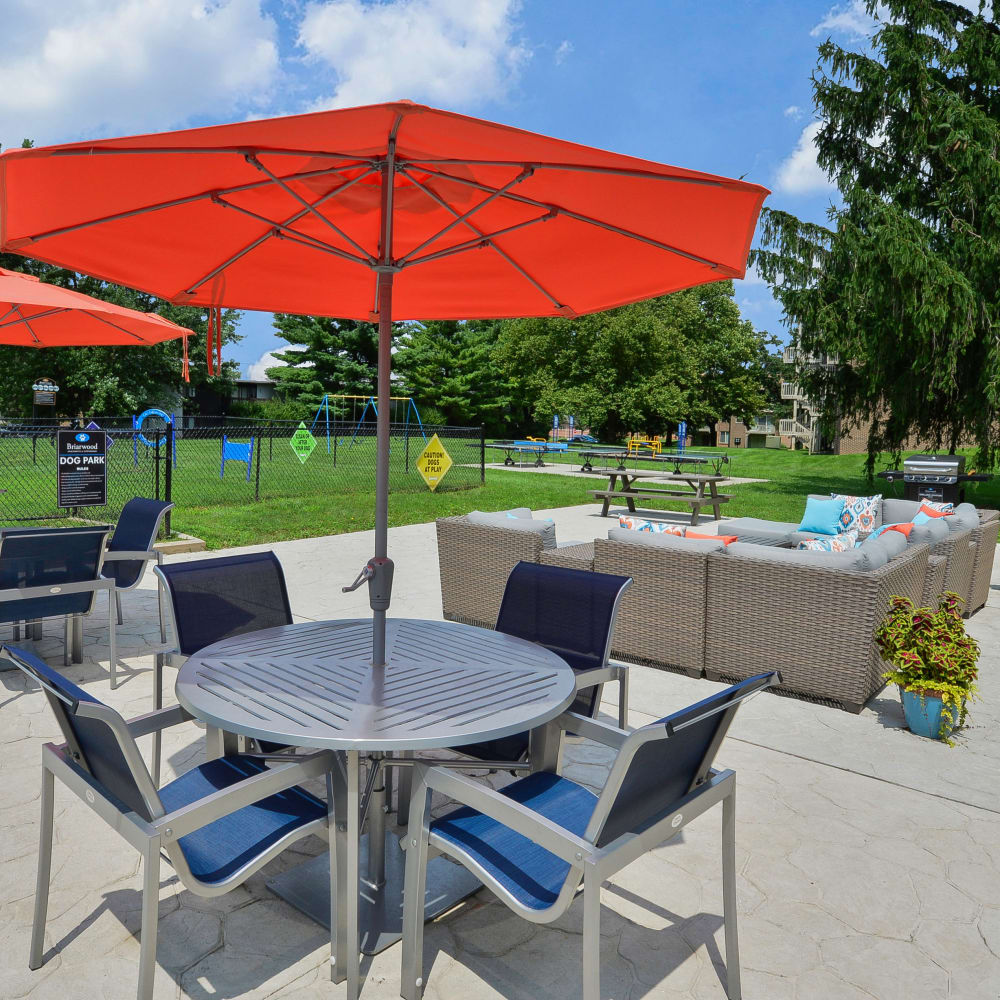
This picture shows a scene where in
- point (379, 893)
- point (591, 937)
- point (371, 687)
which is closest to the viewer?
point (591, 937)

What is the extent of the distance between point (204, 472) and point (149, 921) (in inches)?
694

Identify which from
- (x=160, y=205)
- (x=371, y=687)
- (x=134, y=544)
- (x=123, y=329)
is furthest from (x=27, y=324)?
(x=371, y=687)

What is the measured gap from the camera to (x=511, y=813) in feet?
6.89

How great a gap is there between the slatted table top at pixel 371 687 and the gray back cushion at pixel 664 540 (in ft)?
7.45

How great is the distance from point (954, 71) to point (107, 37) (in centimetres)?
1620

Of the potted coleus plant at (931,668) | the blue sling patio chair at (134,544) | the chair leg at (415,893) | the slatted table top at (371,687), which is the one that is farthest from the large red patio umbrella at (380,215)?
the potted coleus plant at (931,668)

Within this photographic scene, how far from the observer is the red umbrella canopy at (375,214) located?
7.18 feet

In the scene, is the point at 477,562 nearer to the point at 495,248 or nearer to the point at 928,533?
the point at 495,248

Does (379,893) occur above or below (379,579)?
below

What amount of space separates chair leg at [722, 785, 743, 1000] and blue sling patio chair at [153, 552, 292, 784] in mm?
1780

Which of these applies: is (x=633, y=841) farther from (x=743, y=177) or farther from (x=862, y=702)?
(x=862, y=702)

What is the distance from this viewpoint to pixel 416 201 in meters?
3.14

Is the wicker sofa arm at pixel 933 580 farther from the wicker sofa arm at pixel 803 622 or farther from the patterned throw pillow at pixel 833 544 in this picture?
the wicker sofa arm at pixel 803 622

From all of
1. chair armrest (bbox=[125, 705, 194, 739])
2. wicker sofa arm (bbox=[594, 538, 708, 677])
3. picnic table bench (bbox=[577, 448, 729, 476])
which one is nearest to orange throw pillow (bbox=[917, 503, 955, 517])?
wicker sofa arm (bbox=[594, 538, 708, 677])
